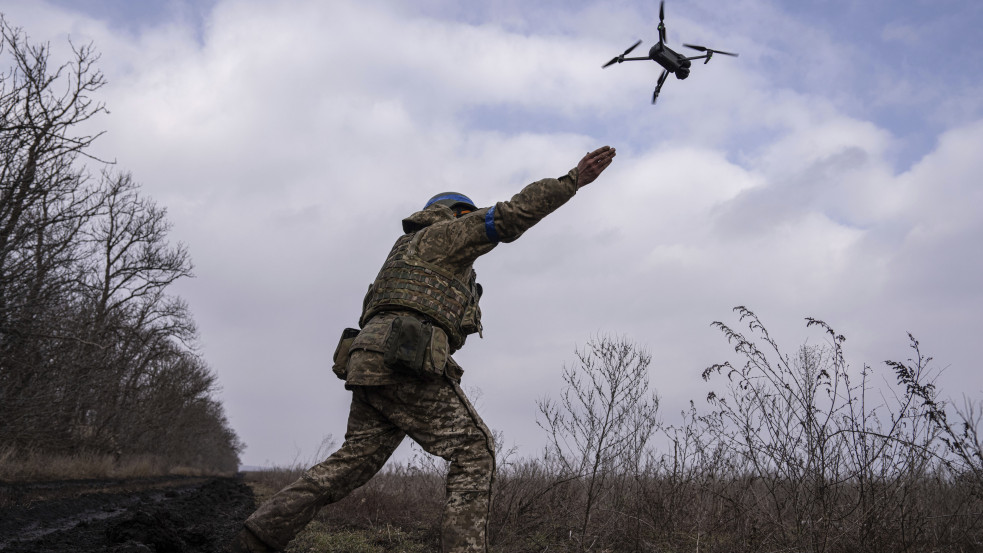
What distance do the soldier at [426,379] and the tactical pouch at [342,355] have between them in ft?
0.22

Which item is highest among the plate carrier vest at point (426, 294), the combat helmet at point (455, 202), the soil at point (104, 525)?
the combat helmet at point (455, 202)

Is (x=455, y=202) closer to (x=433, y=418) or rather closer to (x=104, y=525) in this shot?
(x=433, y=418)

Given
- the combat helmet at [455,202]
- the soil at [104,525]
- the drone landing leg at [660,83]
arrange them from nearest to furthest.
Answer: the combat helmet at [455,202] < the soil at [104,525] < the drone landing leg at [660,83]

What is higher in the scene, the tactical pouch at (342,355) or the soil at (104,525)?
the tactical pouch at (342,355)

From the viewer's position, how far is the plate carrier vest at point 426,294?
3.38m

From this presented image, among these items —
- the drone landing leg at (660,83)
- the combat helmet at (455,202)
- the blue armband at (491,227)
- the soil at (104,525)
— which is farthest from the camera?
the drone landing leg at (660,83)

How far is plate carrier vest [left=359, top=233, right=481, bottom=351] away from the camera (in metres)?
3.38

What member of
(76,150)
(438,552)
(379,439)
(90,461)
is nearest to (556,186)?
(379,439)

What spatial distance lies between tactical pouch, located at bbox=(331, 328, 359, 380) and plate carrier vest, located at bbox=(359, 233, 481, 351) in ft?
0.74

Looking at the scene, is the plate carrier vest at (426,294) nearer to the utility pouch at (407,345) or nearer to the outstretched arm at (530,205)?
the utility pouch at (407,345)

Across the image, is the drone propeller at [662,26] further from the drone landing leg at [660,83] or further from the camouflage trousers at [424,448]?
the camouflage trousers at [424,448]

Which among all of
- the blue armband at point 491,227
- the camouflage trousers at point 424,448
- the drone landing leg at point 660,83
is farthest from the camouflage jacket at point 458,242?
the drone landing leg at point 660,83

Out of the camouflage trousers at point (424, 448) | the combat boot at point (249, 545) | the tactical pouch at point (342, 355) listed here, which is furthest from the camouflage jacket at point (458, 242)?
the combat boot at point (249, 545)

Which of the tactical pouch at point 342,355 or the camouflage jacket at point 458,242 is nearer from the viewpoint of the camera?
the camouflage jacket at point 458,242
